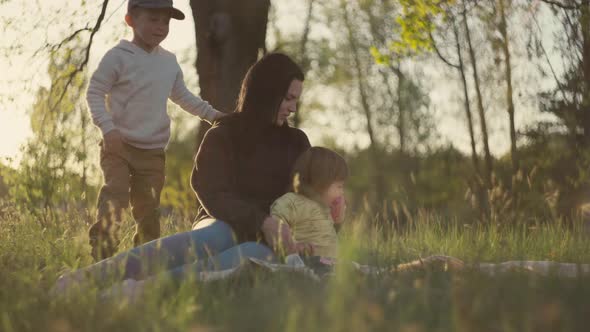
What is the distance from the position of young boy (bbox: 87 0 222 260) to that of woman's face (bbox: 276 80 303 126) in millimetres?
871

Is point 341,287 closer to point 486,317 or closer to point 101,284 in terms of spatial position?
point 486,317

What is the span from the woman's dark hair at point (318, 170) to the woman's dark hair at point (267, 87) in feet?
1.54

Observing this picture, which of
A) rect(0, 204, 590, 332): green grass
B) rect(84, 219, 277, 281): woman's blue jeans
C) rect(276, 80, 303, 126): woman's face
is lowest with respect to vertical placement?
rect(0, 204, 590, 332): green grass

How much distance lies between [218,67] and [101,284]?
4.70 meters

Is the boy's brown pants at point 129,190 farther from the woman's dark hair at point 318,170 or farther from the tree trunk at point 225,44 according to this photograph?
the tree trunk at point 225,44

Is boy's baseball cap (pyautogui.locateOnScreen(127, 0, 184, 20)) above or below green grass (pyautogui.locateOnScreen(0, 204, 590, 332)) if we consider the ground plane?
above

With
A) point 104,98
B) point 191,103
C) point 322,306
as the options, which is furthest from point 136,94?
point 322,306

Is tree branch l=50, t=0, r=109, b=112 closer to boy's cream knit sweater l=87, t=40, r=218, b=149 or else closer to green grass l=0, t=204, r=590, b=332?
boy's cream knit sweater l=87, t=40, r=218, b=149

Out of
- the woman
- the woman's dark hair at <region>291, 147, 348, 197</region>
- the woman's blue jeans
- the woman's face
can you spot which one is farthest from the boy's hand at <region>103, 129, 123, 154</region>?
the woman's dark hair at <region>291, 147, 348, 197</region>

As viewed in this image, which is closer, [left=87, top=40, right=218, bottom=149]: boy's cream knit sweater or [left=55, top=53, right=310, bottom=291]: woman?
[left=55, top=53, right=310, bottom=291]: woman

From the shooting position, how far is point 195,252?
152 inches

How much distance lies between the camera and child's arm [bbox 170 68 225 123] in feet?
17.8

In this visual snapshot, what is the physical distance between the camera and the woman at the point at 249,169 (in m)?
4.04

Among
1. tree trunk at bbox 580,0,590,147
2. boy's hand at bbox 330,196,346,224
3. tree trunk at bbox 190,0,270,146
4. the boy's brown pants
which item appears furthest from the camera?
tree trunk at bbox 190,0,270,146
